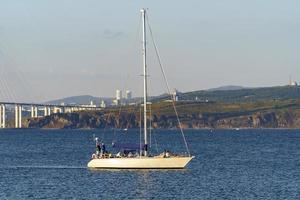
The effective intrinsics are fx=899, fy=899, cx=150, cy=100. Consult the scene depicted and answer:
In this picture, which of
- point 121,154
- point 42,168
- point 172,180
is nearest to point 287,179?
point 172,180

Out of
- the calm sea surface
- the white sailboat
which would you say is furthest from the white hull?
the calm sea surface

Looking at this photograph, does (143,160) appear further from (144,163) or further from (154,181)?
(154,181)

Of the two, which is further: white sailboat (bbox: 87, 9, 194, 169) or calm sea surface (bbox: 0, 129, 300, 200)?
white sailboat (bbox: 87, 9, 194, 169)

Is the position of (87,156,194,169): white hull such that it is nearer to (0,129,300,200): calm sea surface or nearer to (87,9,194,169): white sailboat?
(87,9,194,169): white sailboat

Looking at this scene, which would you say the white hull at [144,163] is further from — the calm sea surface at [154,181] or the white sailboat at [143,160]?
the calm sea surface at [154,181]

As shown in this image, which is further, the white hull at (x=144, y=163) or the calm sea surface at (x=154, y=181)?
the white hull at (x=144, y=163)

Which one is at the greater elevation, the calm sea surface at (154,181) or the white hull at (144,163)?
the white hull at (144,163)

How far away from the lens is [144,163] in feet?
269

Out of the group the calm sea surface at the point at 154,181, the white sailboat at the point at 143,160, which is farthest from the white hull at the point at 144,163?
the calm sea surface at the point at 154,181

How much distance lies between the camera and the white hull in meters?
82.1

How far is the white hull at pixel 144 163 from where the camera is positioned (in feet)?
269

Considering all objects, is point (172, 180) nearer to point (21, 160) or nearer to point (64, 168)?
point (64, 168)

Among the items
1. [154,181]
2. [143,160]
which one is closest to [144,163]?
[143,160]

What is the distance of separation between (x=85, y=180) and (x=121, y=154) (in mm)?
8731
